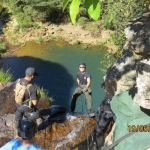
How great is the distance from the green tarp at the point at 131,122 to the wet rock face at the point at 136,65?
105 mm

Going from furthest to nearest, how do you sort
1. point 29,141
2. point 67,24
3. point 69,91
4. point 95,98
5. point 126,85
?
point 67,24 < point 69,91 < point 95,98 < point 126,85 < point 29,141

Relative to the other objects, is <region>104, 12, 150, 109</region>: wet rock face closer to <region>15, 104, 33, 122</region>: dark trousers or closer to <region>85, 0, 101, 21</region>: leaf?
<region>85, 0, 101, 21</region>: leaf

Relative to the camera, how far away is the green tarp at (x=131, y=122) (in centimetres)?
249

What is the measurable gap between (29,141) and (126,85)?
2250 millimetres

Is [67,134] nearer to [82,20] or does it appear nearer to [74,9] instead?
[74,9]

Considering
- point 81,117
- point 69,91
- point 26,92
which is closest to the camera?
point 26,92

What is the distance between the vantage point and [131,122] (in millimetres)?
2666

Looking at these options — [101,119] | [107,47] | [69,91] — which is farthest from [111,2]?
[107,47]

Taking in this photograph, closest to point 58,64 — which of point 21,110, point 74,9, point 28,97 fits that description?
point 21,110

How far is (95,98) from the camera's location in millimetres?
11453

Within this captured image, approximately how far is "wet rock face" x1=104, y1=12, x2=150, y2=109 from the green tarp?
105 millimetres

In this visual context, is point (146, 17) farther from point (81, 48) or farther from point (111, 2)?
point (81, 48)

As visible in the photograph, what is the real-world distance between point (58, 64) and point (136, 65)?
490 inches

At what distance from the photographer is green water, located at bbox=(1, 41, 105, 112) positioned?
12414mm
